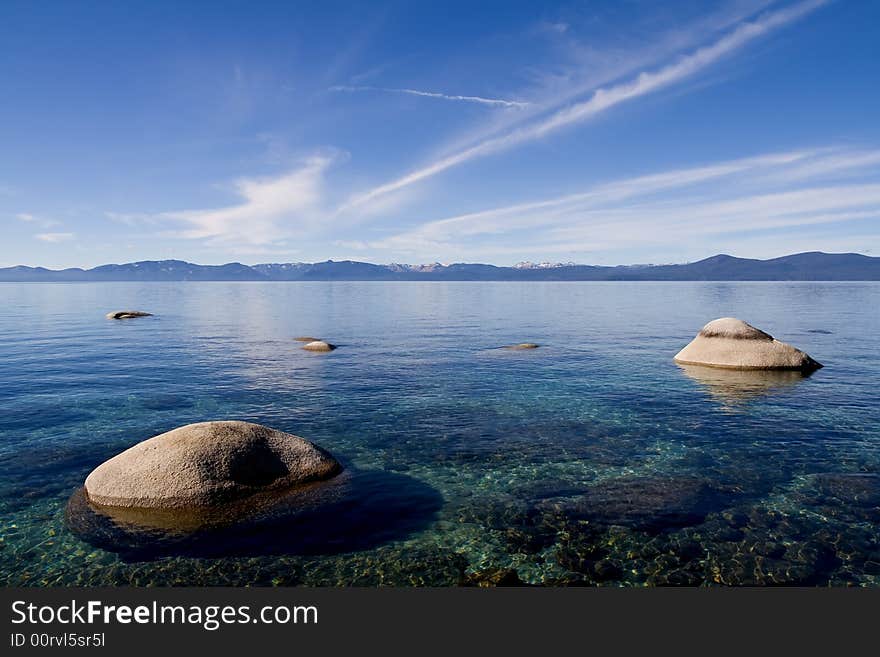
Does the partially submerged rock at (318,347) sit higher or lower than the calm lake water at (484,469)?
higher

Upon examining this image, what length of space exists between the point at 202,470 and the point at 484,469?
10.8 meters

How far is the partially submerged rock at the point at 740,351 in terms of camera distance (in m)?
39.8

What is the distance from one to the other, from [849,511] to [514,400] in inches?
703

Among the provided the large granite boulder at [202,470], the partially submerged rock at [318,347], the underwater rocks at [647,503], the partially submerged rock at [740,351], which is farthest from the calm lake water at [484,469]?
the partially submerged rock at [318,347]

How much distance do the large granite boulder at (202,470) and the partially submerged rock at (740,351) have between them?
3569cm

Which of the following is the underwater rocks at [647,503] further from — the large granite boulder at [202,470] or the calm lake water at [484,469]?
the large granite boulder at [202,470]

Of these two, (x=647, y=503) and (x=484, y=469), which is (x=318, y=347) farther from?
(x=647, y=503)

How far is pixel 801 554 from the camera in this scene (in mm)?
14227

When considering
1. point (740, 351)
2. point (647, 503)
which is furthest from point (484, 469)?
point (740, 351)

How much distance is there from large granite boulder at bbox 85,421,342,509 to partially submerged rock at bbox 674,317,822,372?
117ft

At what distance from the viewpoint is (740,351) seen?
41.2 m

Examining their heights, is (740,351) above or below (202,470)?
above

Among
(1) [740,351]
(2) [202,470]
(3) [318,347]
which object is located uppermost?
(1) [740,351]

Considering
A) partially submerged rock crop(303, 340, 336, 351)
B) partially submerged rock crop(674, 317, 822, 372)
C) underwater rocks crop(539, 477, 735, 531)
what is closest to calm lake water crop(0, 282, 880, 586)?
underwater rocks crop(539, 477, 735, 531)
